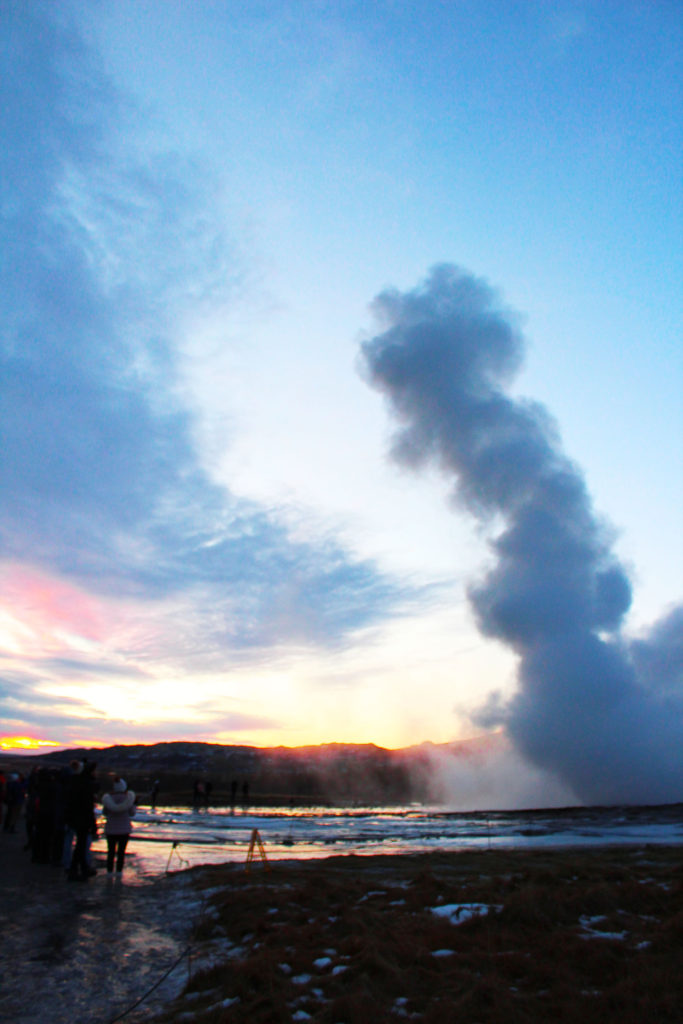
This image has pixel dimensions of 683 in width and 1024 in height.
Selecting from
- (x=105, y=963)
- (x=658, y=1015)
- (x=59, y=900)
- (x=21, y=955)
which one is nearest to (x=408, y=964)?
(x=658, y=1015)

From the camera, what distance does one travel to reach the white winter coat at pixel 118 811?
15.9 metres

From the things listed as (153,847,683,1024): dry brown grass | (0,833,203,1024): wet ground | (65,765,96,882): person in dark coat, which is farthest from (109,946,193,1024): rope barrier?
(65,765,96,882): person in dark coat

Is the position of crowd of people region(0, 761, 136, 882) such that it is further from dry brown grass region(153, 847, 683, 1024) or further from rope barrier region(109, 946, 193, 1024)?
rope barrier region(109, 946, 193, 1024)

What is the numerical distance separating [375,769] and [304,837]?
518 feet

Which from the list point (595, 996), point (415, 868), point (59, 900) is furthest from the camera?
point (415, 868)

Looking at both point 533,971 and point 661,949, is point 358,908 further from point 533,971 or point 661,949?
point 661,949

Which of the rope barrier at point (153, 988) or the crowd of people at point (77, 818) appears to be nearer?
the rope barrier at point (153, 988)

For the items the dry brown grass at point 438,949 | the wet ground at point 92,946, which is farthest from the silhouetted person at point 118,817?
the dry brown grass at point 438,949

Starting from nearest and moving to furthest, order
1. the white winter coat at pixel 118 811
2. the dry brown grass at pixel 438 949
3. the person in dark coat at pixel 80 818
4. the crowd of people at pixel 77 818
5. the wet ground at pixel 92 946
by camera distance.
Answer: the dry brown grass at pixel 438 949 < the wet ground at pixel 92 946 < the person in dark coat at pixel 80 818 < the crowd of people at pixel 77 818 < the white winter coat at pixel 118 811

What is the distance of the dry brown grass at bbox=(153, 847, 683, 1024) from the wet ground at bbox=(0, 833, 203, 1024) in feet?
1.89

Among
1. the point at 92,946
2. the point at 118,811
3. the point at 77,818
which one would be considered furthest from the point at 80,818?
the point at 92,946

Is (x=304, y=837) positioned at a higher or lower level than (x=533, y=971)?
lower

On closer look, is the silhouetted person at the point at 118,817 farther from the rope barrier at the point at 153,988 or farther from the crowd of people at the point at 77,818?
the rope barrier at the point at 153,988

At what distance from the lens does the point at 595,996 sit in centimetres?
718
